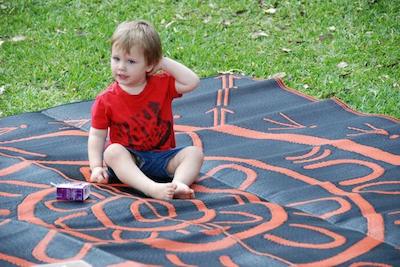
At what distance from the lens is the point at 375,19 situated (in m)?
8.66

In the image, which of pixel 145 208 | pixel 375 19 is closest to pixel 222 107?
pixel 145 208

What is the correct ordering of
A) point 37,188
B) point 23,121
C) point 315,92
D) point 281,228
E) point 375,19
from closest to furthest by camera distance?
point 281,228
point 37,188
point 23,121
point 315,92
point 375,19

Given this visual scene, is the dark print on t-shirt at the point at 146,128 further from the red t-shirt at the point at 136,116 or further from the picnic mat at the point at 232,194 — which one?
the picnic mat at the point at 232,194

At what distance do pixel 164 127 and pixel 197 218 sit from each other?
741 mm

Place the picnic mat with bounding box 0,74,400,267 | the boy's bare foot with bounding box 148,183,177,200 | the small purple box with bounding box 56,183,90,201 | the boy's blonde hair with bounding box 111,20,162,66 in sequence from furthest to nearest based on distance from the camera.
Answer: the boy's blonde hair with bounding box 111,20,162,66
the boy's bare foot with bounding box 148,183,177,200
the small purple box with bounding box 56,183,90,201
the picnic mat with bounding box 0,74,400,267

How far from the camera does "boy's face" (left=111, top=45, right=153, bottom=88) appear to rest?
4965 millimetres

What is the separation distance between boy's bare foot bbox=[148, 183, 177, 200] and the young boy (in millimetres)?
95

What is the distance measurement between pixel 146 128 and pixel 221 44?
3220 mm

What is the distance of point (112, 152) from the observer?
4.96 m

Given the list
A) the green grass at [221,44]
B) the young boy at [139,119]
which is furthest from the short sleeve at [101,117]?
the green grass at [221,44]

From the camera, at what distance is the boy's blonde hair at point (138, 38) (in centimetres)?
494

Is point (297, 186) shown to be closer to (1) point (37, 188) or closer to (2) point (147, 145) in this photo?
(2) point (147, 145)

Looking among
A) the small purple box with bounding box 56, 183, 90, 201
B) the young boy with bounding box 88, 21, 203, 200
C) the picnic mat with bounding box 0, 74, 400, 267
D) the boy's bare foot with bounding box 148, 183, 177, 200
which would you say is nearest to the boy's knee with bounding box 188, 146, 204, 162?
the young boy with bounding box 88, 21, 203, 200

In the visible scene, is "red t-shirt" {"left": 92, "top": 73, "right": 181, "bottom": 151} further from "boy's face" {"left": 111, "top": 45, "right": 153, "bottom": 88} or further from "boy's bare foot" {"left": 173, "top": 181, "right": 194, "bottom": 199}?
"boy's bare foot" {"left": 173, "top": 181, "right": 194, "bottom": 199}
